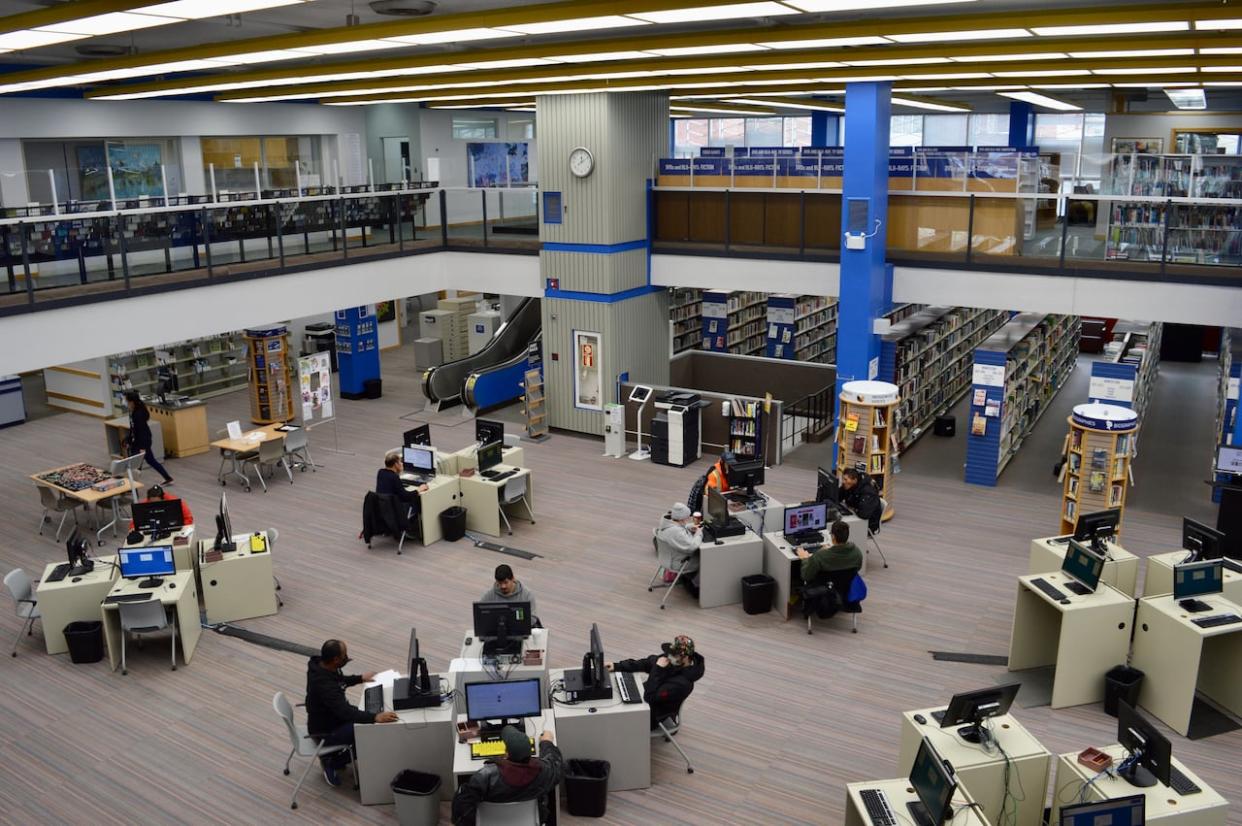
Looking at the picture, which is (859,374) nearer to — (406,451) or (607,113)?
(607,113)

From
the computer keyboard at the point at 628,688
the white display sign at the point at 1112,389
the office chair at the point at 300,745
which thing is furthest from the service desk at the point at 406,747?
the white display sign at the point at 1112,389

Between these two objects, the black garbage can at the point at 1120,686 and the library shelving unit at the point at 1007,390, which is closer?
the black garbage can at the point at 1120,686

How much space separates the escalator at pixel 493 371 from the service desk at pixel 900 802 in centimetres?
1290

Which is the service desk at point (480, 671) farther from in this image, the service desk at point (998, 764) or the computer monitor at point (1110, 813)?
the computer monitor at point (1110, 813)

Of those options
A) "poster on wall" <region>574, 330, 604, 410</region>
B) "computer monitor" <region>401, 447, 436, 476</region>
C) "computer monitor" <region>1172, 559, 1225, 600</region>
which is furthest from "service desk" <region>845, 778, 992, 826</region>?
"poster on wall" <region>574, 330, 604, 410</region>

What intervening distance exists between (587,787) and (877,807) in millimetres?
2312

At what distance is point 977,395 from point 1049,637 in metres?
5.40

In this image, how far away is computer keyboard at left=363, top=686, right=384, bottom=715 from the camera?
7.52m

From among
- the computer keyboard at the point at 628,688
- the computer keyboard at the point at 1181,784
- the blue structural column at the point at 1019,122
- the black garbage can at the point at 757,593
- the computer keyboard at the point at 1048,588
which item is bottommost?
the black garbage can at the point at 757,593

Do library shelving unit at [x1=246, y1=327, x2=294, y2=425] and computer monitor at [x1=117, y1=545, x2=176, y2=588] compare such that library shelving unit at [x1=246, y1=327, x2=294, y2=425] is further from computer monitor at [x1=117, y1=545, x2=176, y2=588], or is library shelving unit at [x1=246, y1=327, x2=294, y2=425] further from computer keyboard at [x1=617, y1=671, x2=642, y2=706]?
computer keyboard at [x1=617, y1=671, x2=642, y2=706]

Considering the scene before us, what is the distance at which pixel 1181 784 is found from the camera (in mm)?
6129

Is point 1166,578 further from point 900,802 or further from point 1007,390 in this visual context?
point 1007,390

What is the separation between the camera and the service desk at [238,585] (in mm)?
10422

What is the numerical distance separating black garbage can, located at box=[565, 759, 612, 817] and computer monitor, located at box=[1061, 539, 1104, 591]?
14.8 ft
